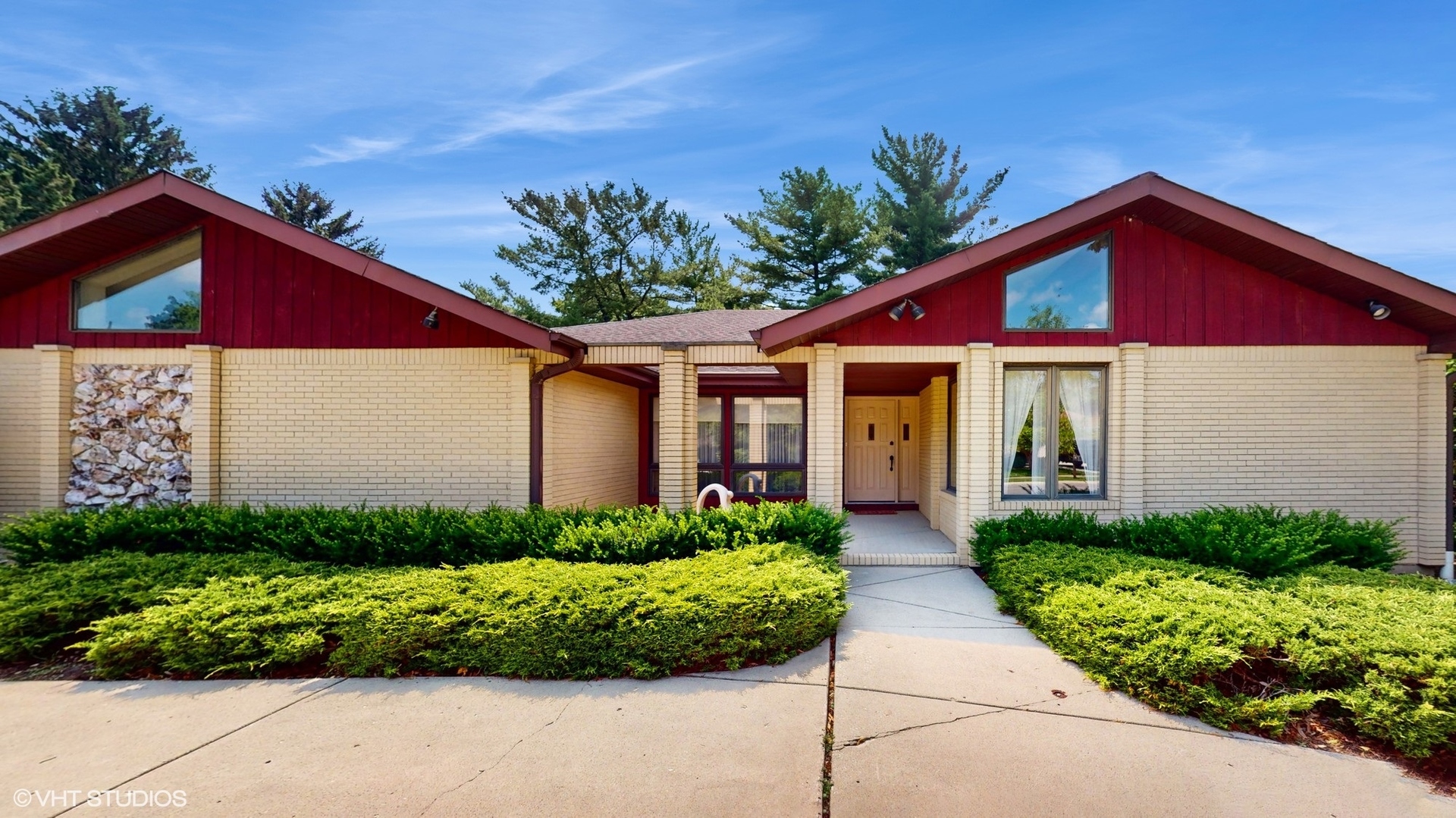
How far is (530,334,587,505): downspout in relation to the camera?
824 centimetres

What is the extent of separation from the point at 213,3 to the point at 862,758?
34.4ft

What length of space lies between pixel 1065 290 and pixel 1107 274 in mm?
552

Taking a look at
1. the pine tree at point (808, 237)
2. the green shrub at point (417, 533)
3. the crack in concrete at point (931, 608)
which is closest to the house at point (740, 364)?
the green shrub at point (417, 533)

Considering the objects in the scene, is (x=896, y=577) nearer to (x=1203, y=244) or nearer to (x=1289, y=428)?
(x=1289, y=428)

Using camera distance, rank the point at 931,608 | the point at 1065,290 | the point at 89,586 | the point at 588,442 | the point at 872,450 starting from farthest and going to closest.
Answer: the point at 872,450 < the point at 588,442 < the point at 1065,290 < the point at 931,608 < the point at 89,586

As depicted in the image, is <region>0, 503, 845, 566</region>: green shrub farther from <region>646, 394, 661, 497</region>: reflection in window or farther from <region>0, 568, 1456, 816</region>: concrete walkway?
<region>646, 394, 661, 497</region>: reflection in window

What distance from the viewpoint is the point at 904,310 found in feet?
25.7

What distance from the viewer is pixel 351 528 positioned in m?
6.75

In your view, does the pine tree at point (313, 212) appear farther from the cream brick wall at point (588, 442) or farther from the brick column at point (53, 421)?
the cream brick wall at point (588, 442)

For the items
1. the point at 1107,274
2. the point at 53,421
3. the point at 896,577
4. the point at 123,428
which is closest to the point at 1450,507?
the point at 1107,274

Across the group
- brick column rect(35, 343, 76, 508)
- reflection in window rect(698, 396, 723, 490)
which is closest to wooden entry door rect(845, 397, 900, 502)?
reflection in window rect(698, 396, 723, 490)

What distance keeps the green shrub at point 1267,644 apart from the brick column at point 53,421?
11555mm

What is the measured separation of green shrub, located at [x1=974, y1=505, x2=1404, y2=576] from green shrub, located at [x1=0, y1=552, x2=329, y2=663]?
755cm

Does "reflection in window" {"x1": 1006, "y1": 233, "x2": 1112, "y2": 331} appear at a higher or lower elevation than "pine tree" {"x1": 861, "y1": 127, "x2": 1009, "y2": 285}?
lower
